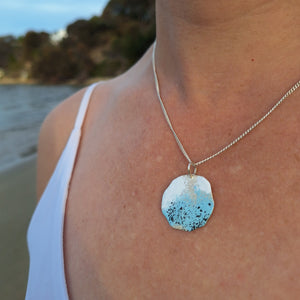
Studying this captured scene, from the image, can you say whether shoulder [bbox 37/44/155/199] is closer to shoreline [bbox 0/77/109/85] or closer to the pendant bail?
the pendant bail

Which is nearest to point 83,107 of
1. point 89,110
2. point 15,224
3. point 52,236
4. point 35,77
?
point 89,110

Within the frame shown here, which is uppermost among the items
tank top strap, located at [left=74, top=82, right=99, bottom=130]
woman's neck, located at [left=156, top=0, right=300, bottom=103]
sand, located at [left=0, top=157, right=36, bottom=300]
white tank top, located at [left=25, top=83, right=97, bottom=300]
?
woman's neck, located at [left=156, top=0, right=300, bottom=103]

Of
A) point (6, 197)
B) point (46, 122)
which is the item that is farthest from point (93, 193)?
point (6, 197)

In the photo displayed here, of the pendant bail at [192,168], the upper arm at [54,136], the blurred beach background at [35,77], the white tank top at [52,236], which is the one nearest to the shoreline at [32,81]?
the blurred beach background at [35,77]

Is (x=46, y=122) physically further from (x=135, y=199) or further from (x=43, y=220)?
(x=135, y=199)

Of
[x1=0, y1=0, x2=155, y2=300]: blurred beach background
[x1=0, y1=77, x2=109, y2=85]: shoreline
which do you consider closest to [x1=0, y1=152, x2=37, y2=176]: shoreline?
[x1=0, y1=0, x2=155, y2=300]: blurred beach background
